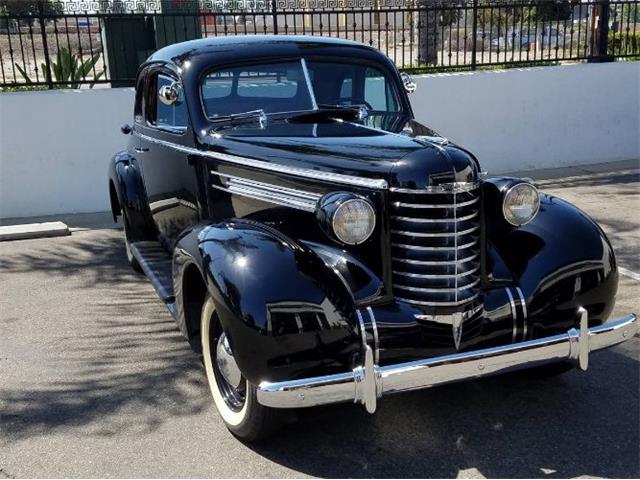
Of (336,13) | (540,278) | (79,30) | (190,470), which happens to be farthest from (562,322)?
(79,30)

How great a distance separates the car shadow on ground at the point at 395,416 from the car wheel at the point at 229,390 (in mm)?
138

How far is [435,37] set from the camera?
9.34 meters

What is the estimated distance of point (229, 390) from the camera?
3.44 m

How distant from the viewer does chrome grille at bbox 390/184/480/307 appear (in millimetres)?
3074

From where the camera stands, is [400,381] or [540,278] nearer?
[400,381]

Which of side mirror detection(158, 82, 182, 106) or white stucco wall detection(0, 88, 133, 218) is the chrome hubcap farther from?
white stucco wall detection(0, 88, 133, 218)

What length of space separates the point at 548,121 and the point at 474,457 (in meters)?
7.43

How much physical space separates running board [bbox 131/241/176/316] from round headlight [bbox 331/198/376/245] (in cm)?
130

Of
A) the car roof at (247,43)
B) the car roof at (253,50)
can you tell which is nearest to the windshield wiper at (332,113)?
the car roof at (253,50)

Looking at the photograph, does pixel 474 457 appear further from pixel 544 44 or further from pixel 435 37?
pixel 544 44

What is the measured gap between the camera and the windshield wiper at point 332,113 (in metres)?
4.12

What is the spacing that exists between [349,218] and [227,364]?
91 cm

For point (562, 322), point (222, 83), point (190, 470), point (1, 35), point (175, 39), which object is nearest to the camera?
point (190, 470)

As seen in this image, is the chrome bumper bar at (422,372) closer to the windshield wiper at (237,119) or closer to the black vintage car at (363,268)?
the black vintage car at (363,268)
